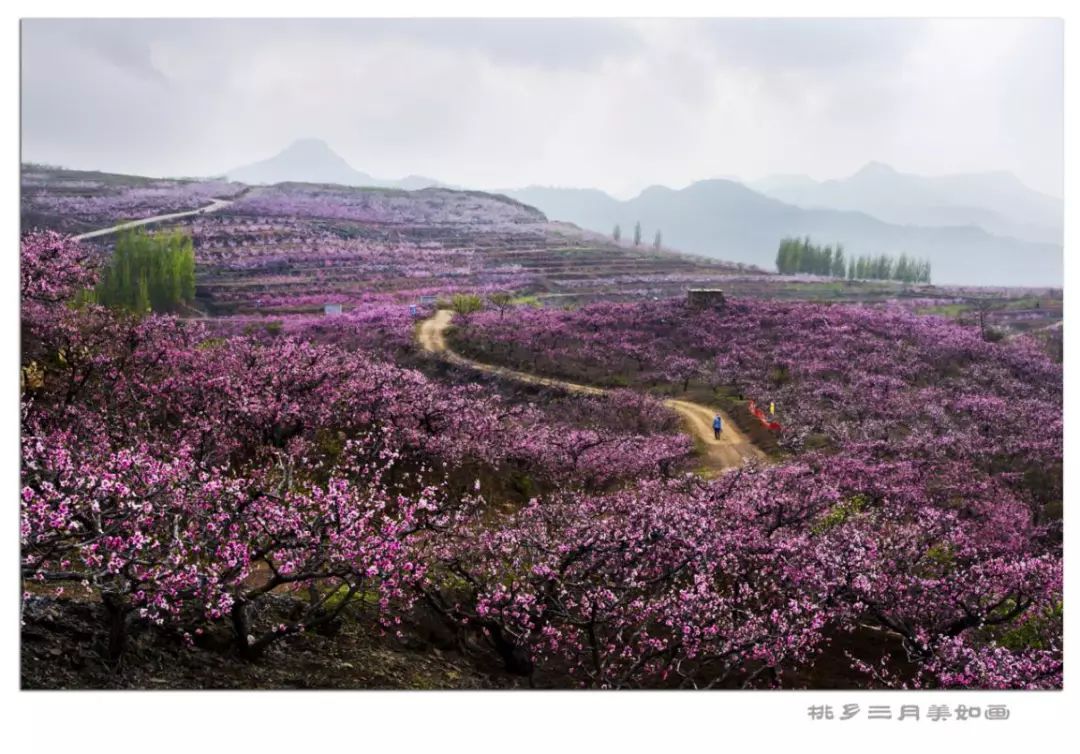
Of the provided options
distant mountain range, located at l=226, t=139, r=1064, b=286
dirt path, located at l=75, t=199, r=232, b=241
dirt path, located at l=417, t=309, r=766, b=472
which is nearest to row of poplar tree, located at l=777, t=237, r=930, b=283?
distant mountain range, located at l=226, t=139, r=1064, b=286

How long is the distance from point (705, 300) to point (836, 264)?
41.3 m

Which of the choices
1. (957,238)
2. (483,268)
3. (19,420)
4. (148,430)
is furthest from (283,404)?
(957,238)

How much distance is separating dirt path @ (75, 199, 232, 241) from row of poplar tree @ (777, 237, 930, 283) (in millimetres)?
54603

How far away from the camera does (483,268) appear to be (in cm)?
5609

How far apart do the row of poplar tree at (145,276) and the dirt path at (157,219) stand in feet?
3.70

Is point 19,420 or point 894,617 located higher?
point 19,420

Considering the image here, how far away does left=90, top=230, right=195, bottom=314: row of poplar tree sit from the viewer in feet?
79.1

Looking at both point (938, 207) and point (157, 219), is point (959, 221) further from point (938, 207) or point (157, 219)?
point (157, 219)

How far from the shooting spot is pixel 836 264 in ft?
251

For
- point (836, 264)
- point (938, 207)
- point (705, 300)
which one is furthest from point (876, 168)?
point (836, 264)

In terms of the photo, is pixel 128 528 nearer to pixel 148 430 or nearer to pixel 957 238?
pixel 148 430

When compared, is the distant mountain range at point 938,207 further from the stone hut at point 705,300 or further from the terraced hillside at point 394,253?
the stone hut at point 705,300

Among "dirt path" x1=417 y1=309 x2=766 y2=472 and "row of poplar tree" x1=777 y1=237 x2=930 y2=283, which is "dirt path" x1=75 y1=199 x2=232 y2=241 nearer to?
"dirt path" x1=417 y1=309 x2=766 y2=472
